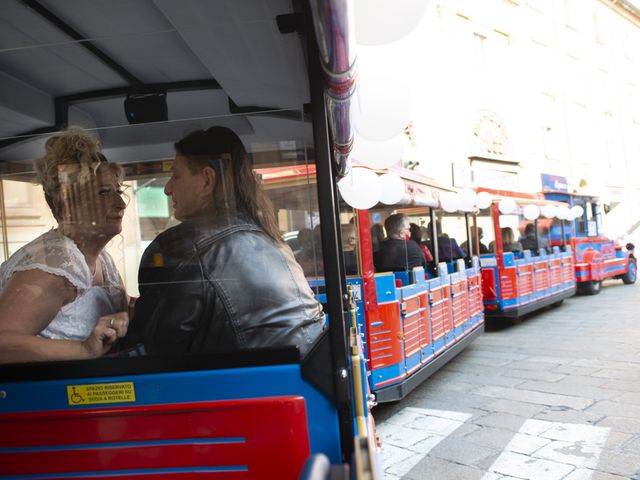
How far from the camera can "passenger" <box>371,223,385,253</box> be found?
5559 millimetres

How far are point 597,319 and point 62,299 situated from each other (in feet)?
31.1

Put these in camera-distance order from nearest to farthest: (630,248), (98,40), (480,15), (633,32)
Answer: (98,40) → (630,248) → (480,15) → (633,32)

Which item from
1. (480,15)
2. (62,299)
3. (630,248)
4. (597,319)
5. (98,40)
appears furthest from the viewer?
(480,15)

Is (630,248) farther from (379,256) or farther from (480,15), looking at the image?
(379,256)

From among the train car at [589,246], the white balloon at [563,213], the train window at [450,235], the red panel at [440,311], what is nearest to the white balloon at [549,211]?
the white balloon at [563,213]

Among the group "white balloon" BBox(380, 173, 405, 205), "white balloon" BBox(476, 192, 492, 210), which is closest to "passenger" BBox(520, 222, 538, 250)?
"white balloon" BBox(476, 192, 492, 210)

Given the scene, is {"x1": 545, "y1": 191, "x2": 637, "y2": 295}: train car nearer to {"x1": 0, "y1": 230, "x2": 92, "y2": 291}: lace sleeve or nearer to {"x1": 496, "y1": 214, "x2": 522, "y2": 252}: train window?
{"x1": 496, "y1": 214, "x2": 522, "y2": 252}: train window

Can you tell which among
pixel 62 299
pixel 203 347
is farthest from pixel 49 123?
pixel 203 347

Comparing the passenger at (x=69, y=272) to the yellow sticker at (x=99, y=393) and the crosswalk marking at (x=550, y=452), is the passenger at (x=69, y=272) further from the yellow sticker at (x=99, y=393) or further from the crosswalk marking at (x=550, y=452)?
the crosswalk marking at (x=550, y=452)

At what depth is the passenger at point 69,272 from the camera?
5.35 ft

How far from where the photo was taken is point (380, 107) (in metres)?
2.31

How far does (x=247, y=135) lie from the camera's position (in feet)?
5.55

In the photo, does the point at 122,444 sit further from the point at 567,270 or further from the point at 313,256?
the point at 567,270

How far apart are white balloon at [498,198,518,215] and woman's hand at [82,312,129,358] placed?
8043 millimetres
